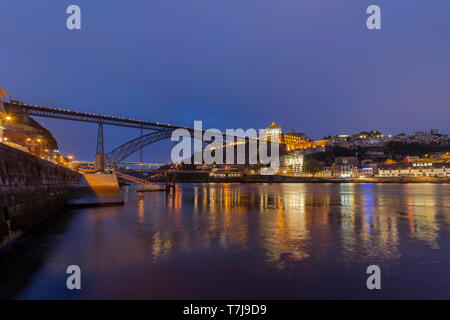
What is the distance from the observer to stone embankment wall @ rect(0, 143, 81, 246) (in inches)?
263

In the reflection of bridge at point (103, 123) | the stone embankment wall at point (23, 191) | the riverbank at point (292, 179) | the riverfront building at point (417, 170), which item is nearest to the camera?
the stone embankment wall at point (23, 191)

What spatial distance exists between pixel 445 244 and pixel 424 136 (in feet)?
535

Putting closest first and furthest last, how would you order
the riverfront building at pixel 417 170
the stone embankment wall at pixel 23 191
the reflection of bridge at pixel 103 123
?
the stone embankment wall at pixel 23 191
the reflection of bridge at pixel 103 123
the riverfront building at pixel 417 170

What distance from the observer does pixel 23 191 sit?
8117 millimetres

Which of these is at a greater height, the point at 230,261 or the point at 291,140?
the point at 291,140

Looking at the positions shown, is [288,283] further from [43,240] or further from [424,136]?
[424,136]

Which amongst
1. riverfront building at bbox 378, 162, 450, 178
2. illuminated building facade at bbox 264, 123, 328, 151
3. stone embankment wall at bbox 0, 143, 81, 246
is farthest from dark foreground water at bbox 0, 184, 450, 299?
illuminated building facade at bbox 264, 123, 328, 151

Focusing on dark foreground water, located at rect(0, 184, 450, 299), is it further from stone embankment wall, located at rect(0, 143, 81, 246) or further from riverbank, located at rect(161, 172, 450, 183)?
riverbank, located at rect(161, 172, 450, 183)

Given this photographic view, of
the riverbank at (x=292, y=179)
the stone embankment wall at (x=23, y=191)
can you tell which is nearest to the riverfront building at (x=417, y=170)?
the riverbank at (x=292, y=179)

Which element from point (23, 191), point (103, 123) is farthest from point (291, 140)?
point (23, 191)

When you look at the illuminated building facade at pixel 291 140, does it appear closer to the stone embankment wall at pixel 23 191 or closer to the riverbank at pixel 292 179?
the riverbank at pixel 292 179

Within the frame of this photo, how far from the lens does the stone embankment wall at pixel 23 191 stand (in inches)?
263

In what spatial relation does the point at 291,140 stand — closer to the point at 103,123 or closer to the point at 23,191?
the point at 103,123
